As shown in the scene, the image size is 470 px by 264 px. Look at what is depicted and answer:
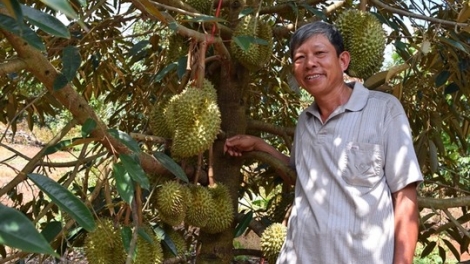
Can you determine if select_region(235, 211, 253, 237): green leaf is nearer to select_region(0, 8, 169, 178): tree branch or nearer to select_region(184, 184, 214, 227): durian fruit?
select_region(184, 184, 214, 227): durian fruit

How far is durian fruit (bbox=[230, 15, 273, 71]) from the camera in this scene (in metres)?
1.39

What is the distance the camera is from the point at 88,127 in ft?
3.25

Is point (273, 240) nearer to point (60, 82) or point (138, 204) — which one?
point (138, 204)

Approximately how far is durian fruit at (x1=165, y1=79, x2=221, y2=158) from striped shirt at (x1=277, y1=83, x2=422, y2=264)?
0.23 meters

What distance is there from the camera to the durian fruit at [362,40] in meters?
1.33

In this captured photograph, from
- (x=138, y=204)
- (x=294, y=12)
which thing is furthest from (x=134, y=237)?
(x=294, y=12)

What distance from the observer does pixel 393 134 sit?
118 centimetres

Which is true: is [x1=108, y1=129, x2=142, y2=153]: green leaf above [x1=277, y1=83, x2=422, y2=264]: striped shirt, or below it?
above

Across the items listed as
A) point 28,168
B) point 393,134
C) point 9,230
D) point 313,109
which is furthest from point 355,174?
point 9,230

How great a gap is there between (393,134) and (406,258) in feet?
0.80

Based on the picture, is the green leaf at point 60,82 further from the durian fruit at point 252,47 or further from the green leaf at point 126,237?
the durian fruit at point 252,47

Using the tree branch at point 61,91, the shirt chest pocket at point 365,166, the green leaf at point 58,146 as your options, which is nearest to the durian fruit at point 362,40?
the shirt chest pocket at point 365,166

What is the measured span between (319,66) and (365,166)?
24 cm

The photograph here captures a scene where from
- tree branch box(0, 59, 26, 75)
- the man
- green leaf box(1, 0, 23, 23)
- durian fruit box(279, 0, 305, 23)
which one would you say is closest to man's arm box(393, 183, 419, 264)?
the man
